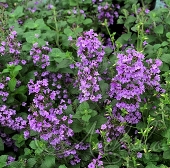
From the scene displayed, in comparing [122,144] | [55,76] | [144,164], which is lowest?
[144,164]

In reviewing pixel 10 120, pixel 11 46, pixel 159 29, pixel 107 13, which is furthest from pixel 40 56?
pixel 107 13

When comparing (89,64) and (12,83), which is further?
(12,83)

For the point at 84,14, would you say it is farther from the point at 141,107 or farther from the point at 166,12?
the point at 141,107

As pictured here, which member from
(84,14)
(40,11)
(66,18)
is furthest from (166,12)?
(40,11)

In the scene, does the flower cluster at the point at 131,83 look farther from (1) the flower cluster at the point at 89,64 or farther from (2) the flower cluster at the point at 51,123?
(2) the flower cluster at the point at 51,123

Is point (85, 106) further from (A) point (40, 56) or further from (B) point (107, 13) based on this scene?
(B) point (107, 13)

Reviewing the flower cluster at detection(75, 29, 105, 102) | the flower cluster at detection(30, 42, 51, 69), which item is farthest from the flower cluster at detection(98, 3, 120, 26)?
the flower cluster at detection(75, 29, 105, 102)

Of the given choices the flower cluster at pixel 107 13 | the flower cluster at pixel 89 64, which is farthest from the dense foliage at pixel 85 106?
the flower cluster at pixel 107 13
